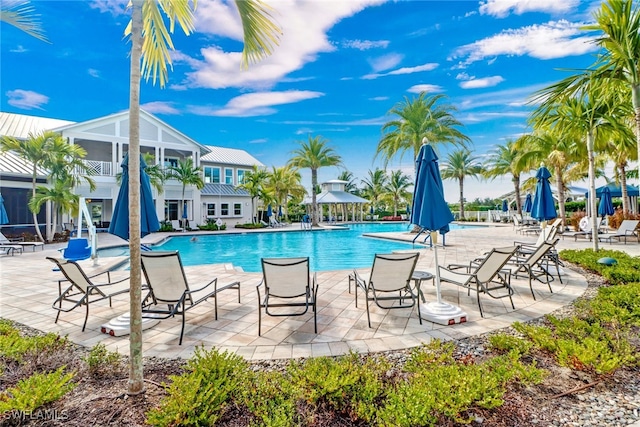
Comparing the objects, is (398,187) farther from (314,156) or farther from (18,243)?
(18,243)

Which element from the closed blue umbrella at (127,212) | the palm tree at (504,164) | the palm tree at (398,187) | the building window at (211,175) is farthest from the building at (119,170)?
the palm tree at (504,164)

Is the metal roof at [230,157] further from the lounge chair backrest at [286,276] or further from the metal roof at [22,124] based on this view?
the lounge chair backrest at [286,276]

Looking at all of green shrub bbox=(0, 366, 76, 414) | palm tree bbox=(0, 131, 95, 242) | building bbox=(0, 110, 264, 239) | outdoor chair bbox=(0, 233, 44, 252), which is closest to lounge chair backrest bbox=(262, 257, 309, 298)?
green shrub bbox=(0, 366, 76, 414)

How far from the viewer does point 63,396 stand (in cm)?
246

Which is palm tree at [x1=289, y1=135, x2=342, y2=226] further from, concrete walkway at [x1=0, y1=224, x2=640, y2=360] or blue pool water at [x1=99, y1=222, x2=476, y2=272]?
concrete walkway at [x1=0, y1=224, x2=640, y2=360]

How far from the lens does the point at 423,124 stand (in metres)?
17.7

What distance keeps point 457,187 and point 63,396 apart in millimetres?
37955

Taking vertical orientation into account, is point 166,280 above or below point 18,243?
above

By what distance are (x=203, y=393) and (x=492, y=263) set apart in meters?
4.35

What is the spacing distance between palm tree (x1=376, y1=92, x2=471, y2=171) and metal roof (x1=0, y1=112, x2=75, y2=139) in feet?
76.5

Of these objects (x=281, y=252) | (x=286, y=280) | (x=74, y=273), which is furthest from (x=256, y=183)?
(x=286, y=280)

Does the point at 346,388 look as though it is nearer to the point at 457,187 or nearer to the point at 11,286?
the point at 11,286

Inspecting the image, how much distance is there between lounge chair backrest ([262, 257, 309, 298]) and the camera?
4180 mm

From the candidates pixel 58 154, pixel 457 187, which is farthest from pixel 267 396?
pixel 457 187
